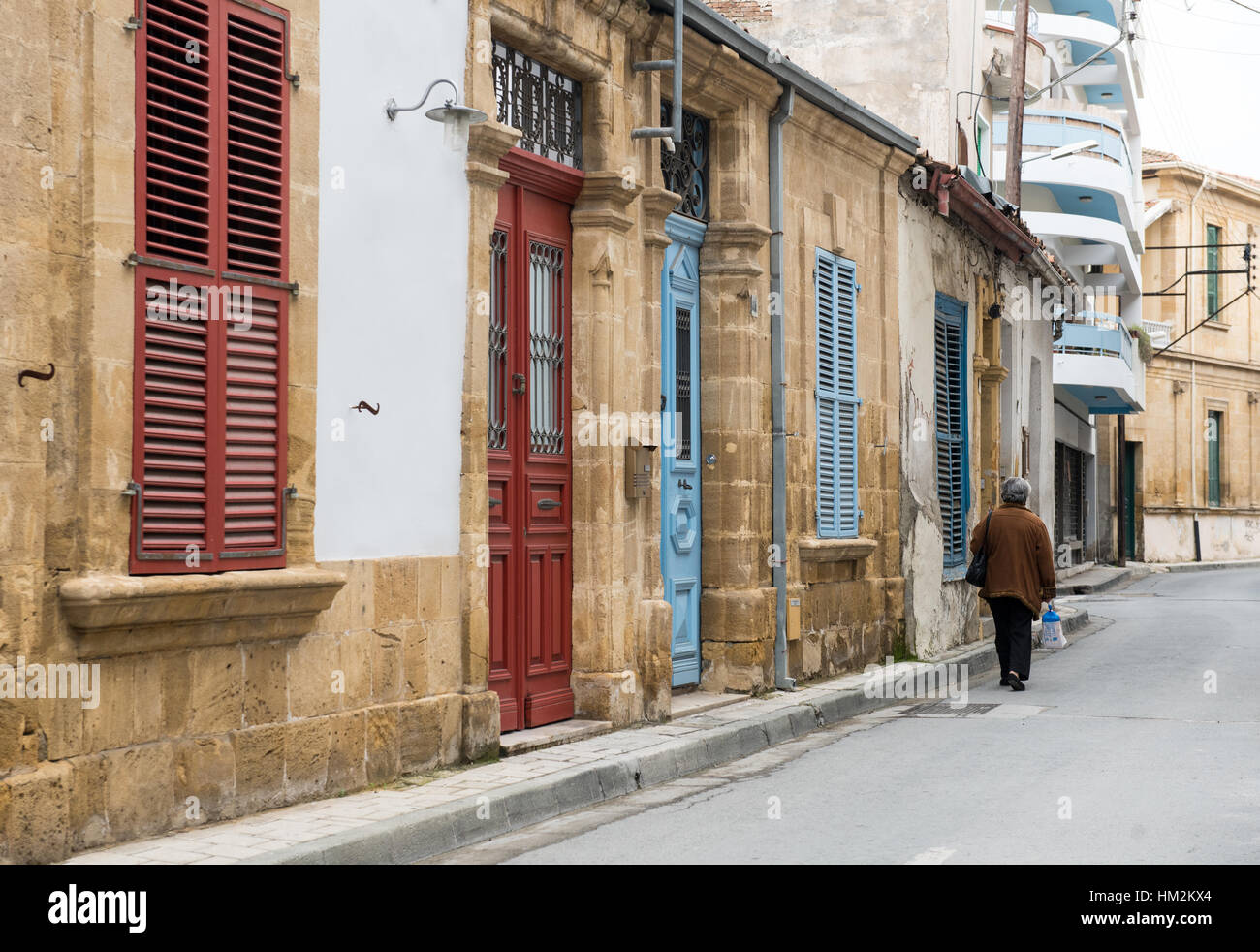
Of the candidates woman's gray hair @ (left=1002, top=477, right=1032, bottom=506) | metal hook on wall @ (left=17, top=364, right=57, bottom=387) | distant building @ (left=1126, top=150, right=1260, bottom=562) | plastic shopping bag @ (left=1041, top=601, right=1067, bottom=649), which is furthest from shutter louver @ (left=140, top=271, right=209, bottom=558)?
distant building @ (left=1126, top=150, right=1260, bottom=562)

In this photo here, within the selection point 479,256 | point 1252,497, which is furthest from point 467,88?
point 1252,497

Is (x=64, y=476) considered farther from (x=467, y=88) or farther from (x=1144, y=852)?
(x=1144, y=852)

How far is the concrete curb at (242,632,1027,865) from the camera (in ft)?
19.1

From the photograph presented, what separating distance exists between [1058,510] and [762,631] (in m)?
24.9

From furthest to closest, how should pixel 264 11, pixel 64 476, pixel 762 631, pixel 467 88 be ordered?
1. pixel 762 631
2. pixel 467 88
3. pixel 264 11
4. pixel 64 476

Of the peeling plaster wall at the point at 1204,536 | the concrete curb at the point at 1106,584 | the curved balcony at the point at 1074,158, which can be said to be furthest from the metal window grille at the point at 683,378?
the peeling plaster wall at the point at 1204,536

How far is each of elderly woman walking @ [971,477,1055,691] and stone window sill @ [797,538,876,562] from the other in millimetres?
963

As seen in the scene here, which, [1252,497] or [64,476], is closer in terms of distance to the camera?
[64,476]

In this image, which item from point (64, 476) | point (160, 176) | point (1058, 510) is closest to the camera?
point (64, 476)

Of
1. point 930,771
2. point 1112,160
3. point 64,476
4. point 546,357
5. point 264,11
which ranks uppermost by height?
point 1112,160

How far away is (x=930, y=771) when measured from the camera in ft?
26.4

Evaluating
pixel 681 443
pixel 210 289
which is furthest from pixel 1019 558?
pixel 210 289

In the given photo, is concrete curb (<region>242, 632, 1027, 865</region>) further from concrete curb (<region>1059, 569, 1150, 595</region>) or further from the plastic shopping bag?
concrete curb (<region>1059, 569, 1150, 595</region>)

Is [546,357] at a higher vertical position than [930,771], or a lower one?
higher
